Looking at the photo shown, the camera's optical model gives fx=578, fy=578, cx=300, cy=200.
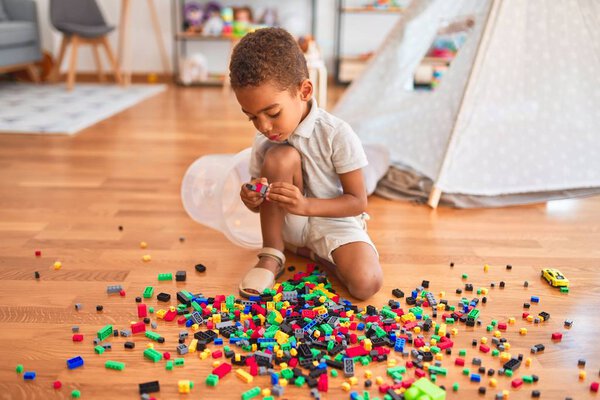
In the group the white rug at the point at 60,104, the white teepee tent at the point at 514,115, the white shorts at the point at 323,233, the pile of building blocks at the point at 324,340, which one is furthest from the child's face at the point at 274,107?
the white rug at the point at 60,104

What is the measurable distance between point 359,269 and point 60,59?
4.15m

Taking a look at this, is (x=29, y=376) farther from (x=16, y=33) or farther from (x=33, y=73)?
(x=33, y=73)

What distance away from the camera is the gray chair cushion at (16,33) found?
401cm

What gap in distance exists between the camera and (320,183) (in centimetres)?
139

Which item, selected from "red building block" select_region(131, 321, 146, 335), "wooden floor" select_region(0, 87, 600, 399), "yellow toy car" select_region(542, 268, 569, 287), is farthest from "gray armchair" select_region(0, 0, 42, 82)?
"yellow toy car" select_region(542, 268, 569, 287)

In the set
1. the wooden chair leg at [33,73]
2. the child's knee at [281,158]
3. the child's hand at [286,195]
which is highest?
the child's knee at [281,158]

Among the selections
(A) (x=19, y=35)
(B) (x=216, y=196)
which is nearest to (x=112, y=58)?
(A) (x=19, y=35)

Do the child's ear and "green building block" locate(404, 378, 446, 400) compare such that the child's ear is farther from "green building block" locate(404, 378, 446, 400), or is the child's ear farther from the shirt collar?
"green building block" locate(404, 378, 446, 400)

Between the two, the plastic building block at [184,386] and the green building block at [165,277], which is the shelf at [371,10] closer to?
the green building block at [165,277]

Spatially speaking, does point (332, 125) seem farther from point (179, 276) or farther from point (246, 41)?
point (179, 276)

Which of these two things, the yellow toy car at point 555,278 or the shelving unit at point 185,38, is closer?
the yellow toy car at point 555,278

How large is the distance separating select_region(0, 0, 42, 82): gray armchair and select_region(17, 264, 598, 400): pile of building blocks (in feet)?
11.4

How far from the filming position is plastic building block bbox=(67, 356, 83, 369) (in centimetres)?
102

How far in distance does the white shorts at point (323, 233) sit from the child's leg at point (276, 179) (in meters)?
0.03
